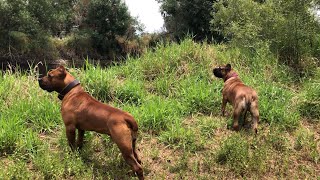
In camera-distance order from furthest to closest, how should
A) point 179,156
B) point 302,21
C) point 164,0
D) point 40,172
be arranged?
point 164,0 < point 302,21 < point 179,156 < point 40,172

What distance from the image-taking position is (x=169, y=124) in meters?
7.44

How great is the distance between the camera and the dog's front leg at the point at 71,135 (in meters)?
5.94

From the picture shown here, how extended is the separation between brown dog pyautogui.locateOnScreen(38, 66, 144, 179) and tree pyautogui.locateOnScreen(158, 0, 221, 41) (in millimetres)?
20582

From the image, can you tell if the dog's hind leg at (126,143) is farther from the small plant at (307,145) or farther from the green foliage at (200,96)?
the small plant at (307,145)

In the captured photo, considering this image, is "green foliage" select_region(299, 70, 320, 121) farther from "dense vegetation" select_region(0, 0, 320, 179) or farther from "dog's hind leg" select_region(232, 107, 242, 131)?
"dog's hind leg" select_region(232, 107, 242, 131)

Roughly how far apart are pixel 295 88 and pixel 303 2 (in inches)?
90.6

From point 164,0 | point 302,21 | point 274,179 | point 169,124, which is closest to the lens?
point 274,179

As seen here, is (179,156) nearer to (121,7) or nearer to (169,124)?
(169,124)

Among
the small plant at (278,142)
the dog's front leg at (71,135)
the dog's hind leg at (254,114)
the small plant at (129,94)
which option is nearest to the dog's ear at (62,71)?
the dog's front leg at (71,135)

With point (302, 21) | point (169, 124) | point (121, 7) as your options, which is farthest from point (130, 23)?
point (169, 124)

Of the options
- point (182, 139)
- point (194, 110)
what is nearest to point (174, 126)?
point (182, 139)

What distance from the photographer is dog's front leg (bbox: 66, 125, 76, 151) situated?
19.5 feet

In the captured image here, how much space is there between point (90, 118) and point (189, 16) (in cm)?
2324

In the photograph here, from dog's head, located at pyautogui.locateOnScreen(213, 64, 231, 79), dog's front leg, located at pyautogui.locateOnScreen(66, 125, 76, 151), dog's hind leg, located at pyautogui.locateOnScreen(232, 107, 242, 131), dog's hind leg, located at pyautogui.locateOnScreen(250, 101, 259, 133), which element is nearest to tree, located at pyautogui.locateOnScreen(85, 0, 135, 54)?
dog's head, located at pyautogui.locateOnScreen(213, 64, 231, 79)
